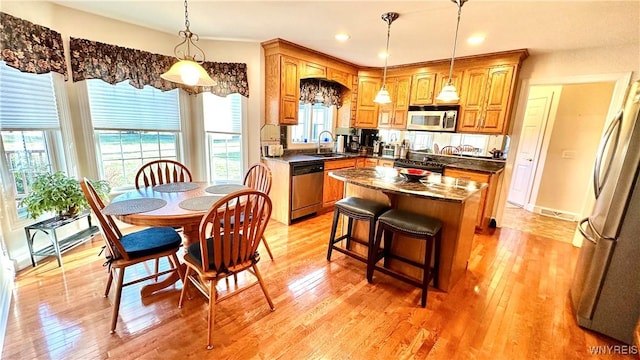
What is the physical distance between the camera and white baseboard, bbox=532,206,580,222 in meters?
4.38

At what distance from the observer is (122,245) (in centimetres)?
179

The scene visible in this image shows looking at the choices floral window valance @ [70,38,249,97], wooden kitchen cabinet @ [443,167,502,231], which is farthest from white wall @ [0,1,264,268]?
wooden kitchen cabinet @ [443,167,502,231]

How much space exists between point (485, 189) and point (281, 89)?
3.09 metres

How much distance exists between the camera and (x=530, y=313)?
2.06m

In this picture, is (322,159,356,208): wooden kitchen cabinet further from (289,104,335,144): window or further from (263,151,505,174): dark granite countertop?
(289,104,335,144): window

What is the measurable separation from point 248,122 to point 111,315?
8.54ft

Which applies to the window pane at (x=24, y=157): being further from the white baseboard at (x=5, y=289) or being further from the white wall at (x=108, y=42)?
the white baseboard at (x=5, y=289)

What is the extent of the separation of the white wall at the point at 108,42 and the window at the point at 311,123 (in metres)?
0.82

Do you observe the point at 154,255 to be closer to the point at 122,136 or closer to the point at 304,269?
the point at 304,269

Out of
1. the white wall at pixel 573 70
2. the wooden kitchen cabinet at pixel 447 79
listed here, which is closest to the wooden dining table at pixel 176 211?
the wooden kitchen cabinet at pixel 447 79

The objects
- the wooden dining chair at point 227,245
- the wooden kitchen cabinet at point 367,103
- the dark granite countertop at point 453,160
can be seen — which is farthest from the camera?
the wooden kitchen cabinet at point 367,103

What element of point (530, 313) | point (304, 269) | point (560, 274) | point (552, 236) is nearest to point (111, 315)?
point (304, 269)

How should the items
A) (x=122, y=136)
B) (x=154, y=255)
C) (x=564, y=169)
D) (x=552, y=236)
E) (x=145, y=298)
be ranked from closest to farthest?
Result: 1. (x=154, y=255)
2. (x=145, y=298)
3. (x=122, y=136)
4. (x=552, y=236)
5. (x=564, y=169)

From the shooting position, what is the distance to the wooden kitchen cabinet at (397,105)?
4.44m
